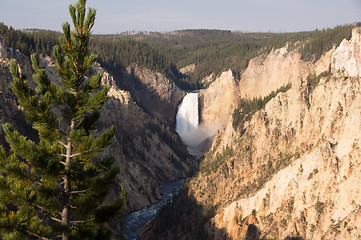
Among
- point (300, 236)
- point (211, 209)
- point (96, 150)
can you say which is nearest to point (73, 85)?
point (96, 150)

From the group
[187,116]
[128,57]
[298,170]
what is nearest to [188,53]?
[128,57]

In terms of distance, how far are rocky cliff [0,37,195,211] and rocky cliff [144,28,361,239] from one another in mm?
15340

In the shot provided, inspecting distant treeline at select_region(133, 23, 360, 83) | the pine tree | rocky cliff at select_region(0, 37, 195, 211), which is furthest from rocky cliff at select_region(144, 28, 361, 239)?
distant treeline at select_region(133, 23, 360, 83)

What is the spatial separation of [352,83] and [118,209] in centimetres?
4095

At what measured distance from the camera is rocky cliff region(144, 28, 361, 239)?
4247cm

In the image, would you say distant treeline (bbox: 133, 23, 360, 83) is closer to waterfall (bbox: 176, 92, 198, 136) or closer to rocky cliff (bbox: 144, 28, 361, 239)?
waterfall (bbox: 176, 92, 198, 136)

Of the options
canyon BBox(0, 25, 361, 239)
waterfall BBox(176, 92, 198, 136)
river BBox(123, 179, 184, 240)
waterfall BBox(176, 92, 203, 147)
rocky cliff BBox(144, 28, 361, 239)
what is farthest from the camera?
waterfall BBox(176, 92, 198, 136)

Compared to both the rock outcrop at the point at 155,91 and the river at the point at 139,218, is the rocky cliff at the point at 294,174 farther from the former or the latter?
the rock outcrop at the point at 155,91

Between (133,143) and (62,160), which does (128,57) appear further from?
(62,160)

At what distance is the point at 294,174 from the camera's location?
160ft

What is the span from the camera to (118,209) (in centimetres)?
1719

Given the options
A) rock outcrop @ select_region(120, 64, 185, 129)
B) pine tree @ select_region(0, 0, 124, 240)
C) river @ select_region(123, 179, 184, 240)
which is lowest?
river @ select_region(123, 179, 184, 240)

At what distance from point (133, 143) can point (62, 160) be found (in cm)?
8344

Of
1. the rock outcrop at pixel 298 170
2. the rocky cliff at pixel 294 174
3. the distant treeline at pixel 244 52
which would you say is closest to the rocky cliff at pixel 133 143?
the rocky cliff at pixel 294 174
